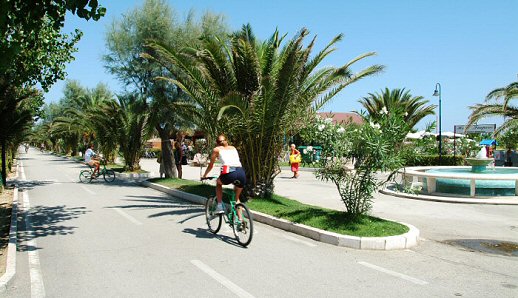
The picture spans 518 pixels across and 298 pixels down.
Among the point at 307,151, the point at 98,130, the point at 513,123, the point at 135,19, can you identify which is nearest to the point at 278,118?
the point at 307,151

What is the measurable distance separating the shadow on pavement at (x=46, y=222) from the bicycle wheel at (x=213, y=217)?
259 centimetres

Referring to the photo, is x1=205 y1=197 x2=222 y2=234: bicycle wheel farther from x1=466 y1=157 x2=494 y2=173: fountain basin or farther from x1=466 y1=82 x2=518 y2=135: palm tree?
x1=466 y1=82 x2=518 y2=135: palm tree

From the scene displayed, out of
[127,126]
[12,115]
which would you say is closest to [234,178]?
[12,115]

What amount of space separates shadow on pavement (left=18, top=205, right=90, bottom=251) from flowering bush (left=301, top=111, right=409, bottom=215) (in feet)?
16.7

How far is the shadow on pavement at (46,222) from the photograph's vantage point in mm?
7652

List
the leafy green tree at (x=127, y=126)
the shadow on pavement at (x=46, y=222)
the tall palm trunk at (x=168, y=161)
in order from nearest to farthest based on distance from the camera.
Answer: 1. the shadow on pavement at (x=46, y=222)
2. the tall palm trunk at (x=168, y=161)
3. the leafy green tree at (x=127, y=126)

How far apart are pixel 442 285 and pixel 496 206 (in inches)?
322

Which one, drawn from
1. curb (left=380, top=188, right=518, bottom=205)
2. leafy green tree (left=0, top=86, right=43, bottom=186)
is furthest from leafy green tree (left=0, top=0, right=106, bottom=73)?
curb (left=380, top=188, right=518, bottom=205)

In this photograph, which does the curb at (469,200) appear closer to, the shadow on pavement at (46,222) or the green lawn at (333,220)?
the green lawn at (333,220)

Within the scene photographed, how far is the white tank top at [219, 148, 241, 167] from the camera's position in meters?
7.13

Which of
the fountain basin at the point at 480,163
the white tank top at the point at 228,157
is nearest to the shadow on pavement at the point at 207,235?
the white tank top at the point at 228,157

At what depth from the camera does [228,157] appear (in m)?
7.18

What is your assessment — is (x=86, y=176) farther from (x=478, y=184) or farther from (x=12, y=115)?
(x=478, y=184)

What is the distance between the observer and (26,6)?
247 inches
